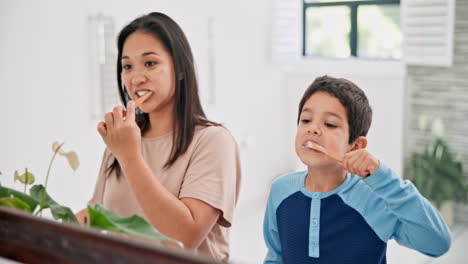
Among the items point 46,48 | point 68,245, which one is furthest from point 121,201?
point 46,48

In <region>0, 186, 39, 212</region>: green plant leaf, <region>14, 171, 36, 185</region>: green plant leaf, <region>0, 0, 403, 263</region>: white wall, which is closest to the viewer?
<region>0, 186, 39, 212</region>: green plant leaf

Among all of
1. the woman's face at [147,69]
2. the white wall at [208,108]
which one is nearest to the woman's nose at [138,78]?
the woman's face at [147,69]

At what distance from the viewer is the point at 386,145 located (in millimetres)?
3945

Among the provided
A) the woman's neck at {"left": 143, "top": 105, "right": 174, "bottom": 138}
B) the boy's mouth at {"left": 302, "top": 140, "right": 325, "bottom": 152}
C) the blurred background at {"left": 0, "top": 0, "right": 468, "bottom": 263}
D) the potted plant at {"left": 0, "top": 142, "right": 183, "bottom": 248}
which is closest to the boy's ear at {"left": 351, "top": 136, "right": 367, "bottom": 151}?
the boy's mouth at {"left": 302, "top": 140, "right": 325, "bottom": 152}

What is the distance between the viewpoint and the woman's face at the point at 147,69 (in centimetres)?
108

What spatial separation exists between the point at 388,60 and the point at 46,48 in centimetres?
224

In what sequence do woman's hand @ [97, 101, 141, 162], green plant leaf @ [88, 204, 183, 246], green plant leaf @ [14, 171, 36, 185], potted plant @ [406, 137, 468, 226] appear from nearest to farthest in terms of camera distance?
green plant leaf @ [88, 204, 183, 246] < green plant leaf @ [14, 171, 36, 185] < woman's hand @ [97, 101, 141, 162] < potted plant @ [406, 137, 468, 226]

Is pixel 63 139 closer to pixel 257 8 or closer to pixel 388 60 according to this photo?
pixel 257 8

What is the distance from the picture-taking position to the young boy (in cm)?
87

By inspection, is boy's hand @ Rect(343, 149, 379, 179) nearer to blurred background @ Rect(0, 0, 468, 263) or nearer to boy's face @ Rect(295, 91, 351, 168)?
boy's face @ Rect(295, 91, 351, 168)

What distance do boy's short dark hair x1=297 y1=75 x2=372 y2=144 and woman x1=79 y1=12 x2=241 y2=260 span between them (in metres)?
0.21

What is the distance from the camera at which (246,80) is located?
4105mm

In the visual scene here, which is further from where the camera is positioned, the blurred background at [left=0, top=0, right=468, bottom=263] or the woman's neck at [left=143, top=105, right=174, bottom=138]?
the blurred background at [left=0, top=0, right=468, bottom=263]

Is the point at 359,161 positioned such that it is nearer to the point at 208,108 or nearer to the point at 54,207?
the point at 54,207
